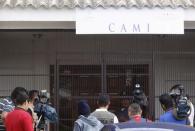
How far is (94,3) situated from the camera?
11.9 meters

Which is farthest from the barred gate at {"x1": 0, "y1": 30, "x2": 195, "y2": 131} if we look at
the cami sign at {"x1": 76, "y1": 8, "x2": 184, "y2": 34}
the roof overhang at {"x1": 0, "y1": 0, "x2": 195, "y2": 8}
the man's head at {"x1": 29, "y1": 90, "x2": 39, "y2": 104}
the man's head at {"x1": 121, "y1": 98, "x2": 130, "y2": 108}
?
the man's head at {"x1": 29, "y1": 90, "x2": 39, "y2": 104}

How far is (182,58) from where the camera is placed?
14305mm

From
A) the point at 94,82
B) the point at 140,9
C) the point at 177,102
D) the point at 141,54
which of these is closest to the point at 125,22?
the point at 140,9

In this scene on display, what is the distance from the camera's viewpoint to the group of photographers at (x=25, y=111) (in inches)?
303

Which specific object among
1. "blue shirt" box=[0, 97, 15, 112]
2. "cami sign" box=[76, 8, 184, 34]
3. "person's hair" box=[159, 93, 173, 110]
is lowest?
"blue shirt" box=[0, 97, 15, 112]

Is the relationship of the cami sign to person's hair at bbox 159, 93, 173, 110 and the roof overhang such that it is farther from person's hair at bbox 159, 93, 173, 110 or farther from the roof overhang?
person's hair at bbox 159, 93, 173, 110

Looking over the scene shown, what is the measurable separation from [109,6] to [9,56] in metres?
4.00

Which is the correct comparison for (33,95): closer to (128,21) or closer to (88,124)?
(88,124)

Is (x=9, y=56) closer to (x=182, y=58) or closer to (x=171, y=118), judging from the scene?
(x=182, y=58)

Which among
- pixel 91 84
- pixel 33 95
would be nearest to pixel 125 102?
pixel 91 84

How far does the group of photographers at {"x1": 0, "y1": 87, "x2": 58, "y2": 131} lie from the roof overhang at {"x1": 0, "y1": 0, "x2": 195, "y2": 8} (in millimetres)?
2214

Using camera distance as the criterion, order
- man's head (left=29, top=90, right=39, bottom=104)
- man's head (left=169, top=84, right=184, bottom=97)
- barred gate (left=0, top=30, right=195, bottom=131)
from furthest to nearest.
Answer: barred gate (left=0, top=30, right=195, bottom=131) → man's head (left=29, top=90, right=39, bottom=104) → man's head (left=169, top=84, right=184, bottom=97)

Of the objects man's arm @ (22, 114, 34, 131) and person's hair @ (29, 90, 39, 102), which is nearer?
man's arm @ (22, 114, 34, 131)

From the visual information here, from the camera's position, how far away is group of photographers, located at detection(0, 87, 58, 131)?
7.70 metres
